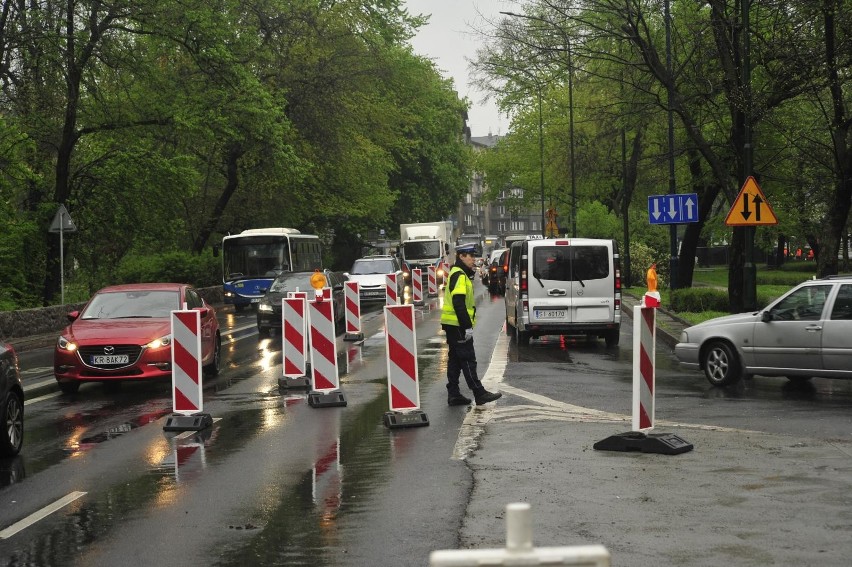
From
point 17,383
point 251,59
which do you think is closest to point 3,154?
point 251,59

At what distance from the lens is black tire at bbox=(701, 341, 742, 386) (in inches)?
609

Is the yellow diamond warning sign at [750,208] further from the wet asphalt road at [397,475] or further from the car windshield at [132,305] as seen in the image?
the car windshield at [132,305]

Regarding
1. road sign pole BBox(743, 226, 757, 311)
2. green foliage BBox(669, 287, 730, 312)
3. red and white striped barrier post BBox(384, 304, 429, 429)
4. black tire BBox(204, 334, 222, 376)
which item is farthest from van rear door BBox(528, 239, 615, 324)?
red and white striped barrier post BBox(384, 304, 429, 429)

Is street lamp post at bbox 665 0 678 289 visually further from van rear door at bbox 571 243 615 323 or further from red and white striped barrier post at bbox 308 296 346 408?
red and white striped barrier post at bbox 308 296 346 408

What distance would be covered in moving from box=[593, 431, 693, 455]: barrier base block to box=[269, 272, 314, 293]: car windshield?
1929 centimetres

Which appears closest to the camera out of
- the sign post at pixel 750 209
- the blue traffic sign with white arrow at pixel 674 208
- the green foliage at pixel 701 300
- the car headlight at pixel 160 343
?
the car headlight at pixel 160 343

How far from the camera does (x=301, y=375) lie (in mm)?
16078

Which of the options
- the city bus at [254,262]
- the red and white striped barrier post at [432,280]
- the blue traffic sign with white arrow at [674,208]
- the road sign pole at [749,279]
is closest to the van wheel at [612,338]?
the road sign pole at [749,279]

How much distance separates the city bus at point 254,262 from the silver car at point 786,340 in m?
26.1

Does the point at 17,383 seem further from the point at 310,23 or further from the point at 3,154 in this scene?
the point at 310,23

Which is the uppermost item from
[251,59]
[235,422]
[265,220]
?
[251,59]

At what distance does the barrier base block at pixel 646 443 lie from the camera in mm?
9867

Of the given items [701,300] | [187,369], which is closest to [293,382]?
[187,369]

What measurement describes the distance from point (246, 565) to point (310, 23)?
3996 cm
